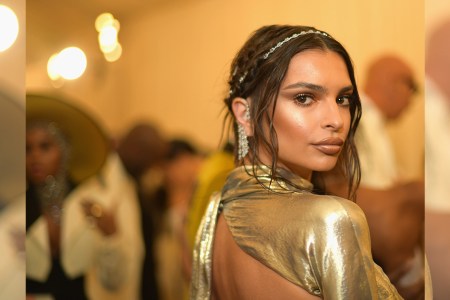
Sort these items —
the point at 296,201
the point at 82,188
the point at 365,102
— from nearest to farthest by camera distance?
the point at 296,201 < the point at 365,102 < the point at 82,188

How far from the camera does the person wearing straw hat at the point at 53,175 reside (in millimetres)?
1609

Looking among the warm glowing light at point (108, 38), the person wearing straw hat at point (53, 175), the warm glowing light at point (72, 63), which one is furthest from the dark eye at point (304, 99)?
the warm glowing light at point (108, 38)

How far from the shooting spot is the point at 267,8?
145 centimetres

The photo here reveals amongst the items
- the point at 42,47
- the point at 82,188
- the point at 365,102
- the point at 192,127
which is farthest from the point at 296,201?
the point at 192,127

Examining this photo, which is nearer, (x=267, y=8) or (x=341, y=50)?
(x=341, y=50)

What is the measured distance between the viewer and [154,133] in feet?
9.14

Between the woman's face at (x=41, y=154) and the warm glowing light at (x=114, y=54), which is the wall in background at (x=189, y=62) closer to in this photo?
the warm glowing light at (x=114, y=54)

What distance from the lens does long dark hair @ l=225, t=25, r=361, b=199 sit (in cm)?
93

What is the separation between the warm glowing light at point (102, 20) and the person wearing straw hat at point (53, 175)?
49 centimetres

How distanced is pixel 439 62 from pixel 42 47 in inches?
60.2

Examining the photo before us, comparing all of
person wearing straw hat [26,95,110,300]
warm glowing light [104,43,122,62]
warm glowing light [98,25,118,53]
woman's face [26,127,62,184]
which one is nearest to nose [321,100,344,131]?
person wearing straw hat [26,95,110,300]

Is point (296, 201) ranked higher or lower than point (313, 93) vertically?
lower

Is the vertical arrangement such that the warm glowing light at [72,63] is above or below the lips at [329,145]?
above

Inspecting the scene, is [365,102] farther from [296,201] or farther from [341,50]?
[296,201]
